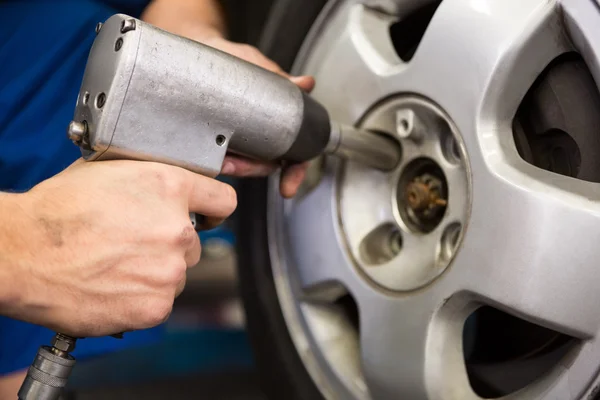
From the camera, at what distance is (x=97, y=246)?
0.51 metres

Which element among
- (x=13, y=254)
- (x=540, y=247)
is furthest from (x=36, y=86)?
(x=540, y=247)

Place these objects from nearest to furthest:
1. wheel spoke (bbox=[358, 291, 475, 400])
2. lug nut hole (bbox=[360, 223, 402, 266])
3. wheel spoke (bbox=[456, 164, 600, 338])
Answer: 1. wheel spoke (bbox=[456, 164, 600, 338])
2. wheel spoke (bbox=[358, 291, 475, 400])
3. lug nut hole (bbox=[360, 223, 402, 266])

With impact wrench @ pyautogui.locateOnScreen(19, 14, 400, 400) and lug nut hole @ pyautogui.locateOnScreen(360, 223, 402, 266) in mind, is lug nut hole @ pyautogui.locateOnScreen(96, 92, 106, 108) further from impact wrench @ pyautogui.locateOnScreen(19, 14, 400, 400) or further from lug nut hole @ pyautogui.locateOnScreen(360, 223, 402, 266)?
lug nut hole @ pyautogui.locateOnScreen(360, 223, 402, 266)

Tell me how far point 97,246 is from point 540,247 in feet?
1.17

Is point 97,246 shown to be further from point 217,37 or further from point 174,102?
point 217,37

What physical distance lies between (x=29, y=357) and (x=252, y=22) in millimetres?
535

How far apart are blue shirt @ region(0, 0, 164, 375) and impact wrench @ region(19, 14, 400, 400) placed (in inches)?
8.9

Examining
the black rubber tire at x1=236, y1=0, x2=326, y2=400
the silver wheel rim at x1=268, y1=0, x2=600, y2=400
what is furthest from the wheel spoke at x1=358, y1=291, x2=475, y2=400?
the black rubber tire at x1=236, y1=0, x2=326, y2=400

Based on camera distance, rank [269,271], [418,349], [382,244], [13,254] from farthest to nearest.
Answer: [269,271] < [382,244] < [418,349] < [13,254]

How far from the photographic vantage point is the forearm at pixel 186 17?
0.77m

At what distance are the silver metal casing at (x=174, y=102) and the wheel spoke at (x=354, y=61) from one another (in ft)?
0.35

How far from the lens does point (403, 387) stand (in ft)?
2.03

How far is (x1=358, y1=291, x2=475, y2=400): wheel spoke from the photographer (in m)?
0.60

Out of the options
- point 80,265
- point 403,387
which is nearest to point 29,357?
→ point 80,265
